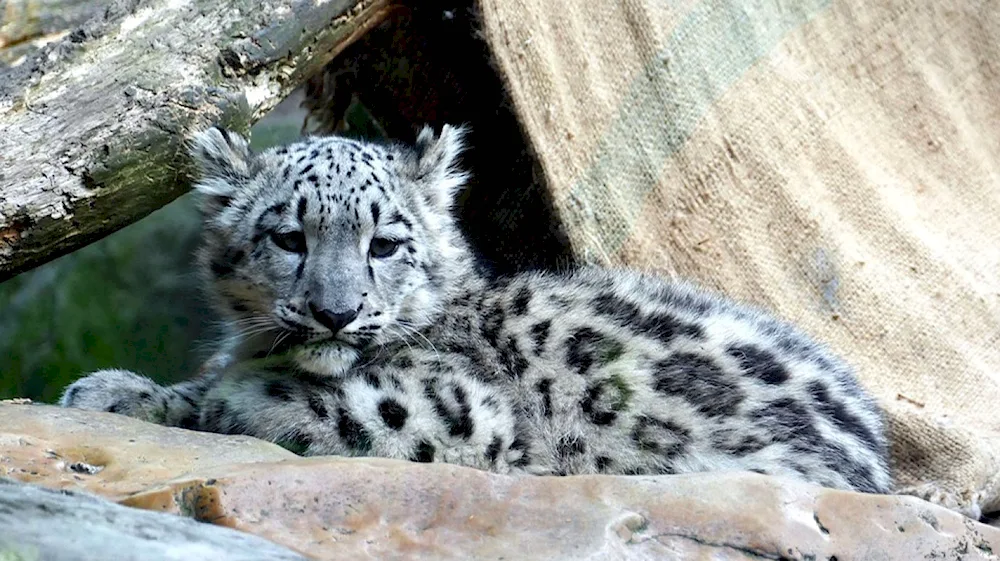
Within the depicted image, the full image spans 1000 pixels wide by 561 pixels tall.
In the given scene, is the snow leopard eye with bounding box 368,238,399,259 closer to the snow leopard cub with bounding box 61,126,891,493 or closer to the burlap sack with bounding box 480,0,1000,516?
the snow leopard cub with bounding box 61,126,891,493

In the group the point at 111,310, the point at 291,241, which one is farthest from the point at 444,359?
the point at 111,310

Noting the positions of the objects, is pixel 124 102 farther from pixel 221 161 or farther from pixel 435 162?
pixel 435 162

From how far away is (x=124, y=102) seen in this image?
380 cm

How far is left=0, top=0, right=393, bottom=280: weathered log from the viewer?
143 inches

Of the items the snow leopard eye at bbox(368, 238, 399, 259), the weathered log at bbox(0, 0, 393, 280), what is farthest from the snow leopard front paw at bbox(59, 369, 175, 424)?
the snow leopard eye at bbox(368, 238, 399, 259)

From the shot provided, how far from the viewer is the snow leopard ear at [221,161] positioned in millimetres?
3908

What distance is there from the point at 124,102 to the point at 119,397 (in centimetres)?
97

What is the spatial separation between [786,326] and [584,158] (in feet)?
3.42

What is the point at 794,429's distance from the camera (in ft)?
11.8

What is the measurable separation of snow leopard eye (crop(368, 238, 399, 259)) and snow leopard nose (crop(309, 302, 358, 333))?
30cm

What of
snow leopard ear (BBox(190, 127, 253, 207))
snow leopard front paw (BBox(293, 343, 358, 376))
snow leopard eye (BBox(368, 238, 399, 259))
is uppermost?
snow leopard ear (BBox(190, 127, 253, 207))

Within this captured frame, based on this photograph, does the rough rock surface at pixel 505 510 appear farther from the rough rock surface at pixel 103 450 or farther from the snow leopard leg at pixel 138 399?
the snow leopard leg at pixel 138 399

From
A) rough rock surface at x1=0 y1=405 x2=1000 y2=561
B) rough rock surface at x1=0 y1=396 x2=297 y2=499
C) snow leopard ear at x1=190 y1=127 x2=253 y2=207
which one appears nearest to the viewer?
rough rock surface at x1=0 y1=405 x2=1000 y2=561

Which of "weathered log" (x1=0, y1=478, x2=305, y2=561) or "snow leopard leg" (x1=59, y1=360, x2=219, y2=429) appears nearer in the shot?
"weathered log" (x1=0, y1=478, x2=305, y2=561)
